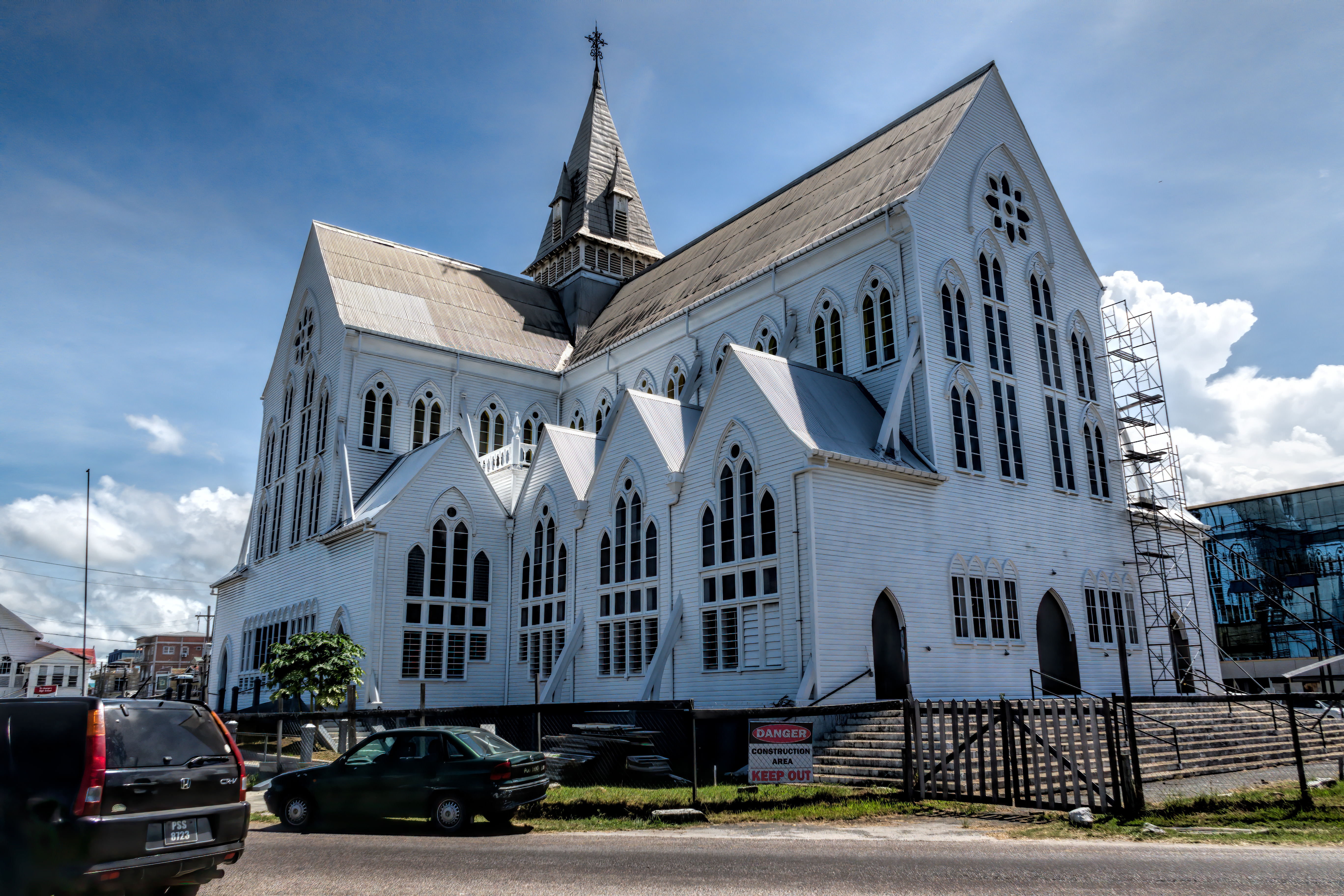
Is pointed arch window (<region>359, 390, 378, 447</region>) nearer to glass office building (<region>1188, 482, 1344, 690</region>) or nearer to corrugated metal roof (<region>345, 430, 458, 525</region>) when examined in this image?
corrugated metal roof (<region>345, 430, 458, 525</region>)

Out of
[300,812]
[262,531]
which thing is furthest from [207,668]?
[300,812]

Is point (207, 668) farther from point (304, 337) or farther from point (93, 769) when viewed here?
point (93, 769)

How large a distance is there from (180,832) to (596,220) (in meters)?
46.9

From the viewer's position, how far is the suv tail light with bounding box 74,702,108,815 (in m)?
7.85

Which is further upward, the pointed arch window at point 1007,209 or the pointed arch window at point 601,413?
the pointed arch window at point 1007,209

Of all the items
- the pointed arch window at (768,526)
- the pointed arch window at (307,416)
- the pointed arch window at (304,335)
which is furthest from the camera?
the pointed arch window at (304,335)

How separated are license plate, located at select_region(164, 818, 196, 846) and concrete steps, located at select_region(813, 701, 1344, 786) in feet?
36.2

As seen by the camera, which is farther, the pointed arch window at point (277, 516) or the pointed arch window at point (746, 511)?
the pointed arch window at point (277, 516)

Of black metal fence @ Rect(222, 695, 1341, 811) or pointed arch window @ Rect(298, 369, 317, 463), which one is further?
pointed arch window @ Rect(298, 369, 317, 463)

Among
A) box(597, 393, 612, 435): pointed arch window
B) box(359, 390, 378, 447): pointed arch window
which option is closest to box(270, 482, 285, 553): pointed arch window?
box(359, 390, 378, 447): pointed arch window

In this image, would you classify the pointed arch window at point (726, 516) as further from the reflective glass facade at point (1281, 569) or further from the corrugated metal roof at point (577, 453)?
the reflective glass facade at point (1281, 569)

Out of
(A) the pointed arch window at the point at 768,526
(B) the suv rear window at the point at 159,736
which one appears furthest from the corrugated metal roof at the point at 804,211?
(B) the suv rear window at the point at 159,736

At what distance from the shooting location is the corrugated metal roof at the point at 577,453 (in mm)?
31047

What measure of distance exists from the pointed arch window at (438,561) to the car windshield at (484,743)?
1876 cm
